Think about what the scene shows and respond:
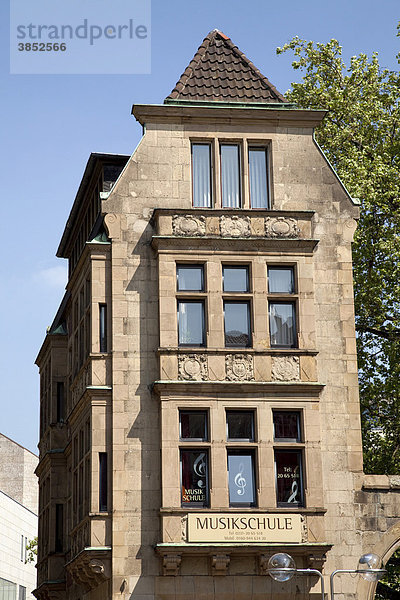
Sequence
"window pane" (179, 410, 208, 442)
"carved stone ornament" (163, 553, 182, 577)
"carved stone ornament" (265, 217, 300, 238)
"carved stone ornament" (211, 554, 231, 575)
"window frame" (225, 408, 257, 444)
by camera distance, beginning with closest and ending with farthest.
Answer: "carved stone ornament" (163, 553, 182, 577) < "carved stone ornament" (211, 554, 231, 575) < "window pane" (179, 410, 208, 442) < "window frame" (225, 408, 257, 444) < "carved stone ornament" (265, 217, 300, 238)

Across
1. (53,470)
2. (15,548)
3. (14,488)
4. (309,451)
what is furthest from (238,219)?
(14,488)

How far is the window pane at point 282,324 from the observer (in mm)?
33094

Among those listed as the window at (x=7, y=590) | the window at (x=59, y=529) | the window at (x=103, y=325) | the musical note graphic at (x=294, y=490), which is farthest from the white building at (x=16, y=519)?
the musical note graphic at (x=294, y=490)

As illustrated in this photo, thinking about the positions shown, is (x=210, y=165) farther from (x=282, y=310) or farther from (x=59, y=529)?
(x=59, y=529)

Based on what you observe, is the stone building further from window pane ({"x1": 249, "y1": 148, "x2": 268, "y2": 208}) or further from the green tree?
the green tree

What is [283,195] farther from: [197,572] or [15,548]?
[15,548]

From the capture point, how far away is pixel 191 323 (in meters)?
33.0

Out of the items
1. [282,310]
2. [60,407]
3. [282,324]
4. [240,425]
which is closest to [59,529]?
[60,407]

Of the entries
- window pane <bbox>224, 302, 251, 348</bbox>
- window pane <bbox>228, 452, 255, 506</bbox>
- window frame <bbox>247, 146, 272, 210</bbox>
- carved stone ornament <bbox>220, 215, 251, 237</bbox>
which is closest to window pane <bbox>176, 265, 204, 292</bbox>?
window pane <bbox>224, 302, 251, 348</bbox>

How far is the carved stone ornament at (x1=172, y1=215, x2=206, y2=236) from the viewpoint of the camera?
33372 millimetres

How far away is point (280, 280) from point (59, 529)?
12.8 meters

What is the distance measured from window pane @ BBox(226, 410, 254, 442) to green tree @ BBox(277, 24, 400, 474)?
37.7 ft

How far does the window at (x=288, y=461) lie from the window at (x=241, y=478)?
72 centimetres

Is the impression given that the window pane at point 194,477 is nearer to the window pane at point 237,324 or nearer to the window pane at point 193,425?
the window pane at point 193,425
